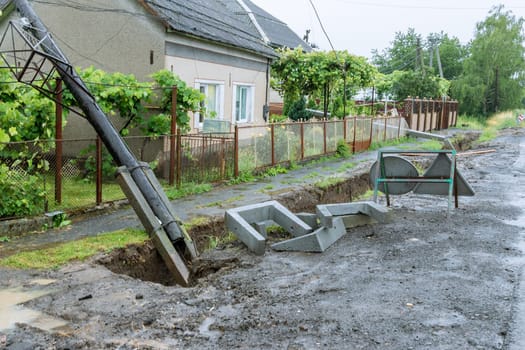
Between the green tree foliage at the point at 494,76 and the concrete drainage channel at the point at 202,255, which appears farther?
the green tree foliage at the point at 494,76

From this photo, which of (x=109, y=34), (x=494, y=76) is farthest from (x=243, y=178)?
(x=494, y=76)

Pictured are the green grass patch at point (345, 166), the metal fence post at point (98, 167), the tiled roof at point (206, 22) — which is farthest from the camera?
the green grass patch at point (345, 166)

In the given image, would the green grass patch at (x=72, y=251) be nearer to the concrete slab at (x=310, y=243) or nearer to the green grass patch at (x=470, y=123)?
the concrete slab at (x=310, y=243)

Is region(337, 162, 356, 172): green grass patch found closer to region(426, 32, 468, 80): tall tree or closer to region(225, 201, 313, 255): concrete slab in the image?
region(225, 201, 313, 255): concrete slab

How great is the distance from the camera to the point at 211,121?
1620 cm

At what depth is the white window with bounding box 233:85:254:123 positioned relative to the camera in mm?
19125

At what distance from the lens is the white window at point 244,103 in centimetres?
1912

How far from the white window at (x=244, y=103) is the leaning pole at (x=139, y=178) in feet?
31.5

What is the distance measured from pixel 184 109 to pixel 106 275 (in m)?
6.60

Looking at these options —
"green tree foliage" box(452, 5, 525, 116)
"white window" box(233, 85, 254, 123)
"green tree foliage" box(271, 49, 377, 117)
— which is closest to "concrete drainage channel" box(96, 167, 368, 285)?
"white window" box(233, 85, 254, 123)

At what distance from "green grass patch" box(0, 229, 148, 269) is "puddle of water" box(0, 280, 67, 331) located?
92 cm

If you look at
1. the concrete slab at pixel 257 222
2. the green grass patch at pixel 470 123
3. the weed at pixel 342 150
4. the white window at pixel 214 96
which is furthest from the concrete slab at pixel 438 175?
the green grass patch at pixel 470 123

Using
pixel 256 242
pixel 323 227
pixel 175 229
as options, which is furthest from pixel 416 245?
pixel 175 229

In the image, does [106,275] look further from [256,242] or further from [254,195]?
[254,195]
